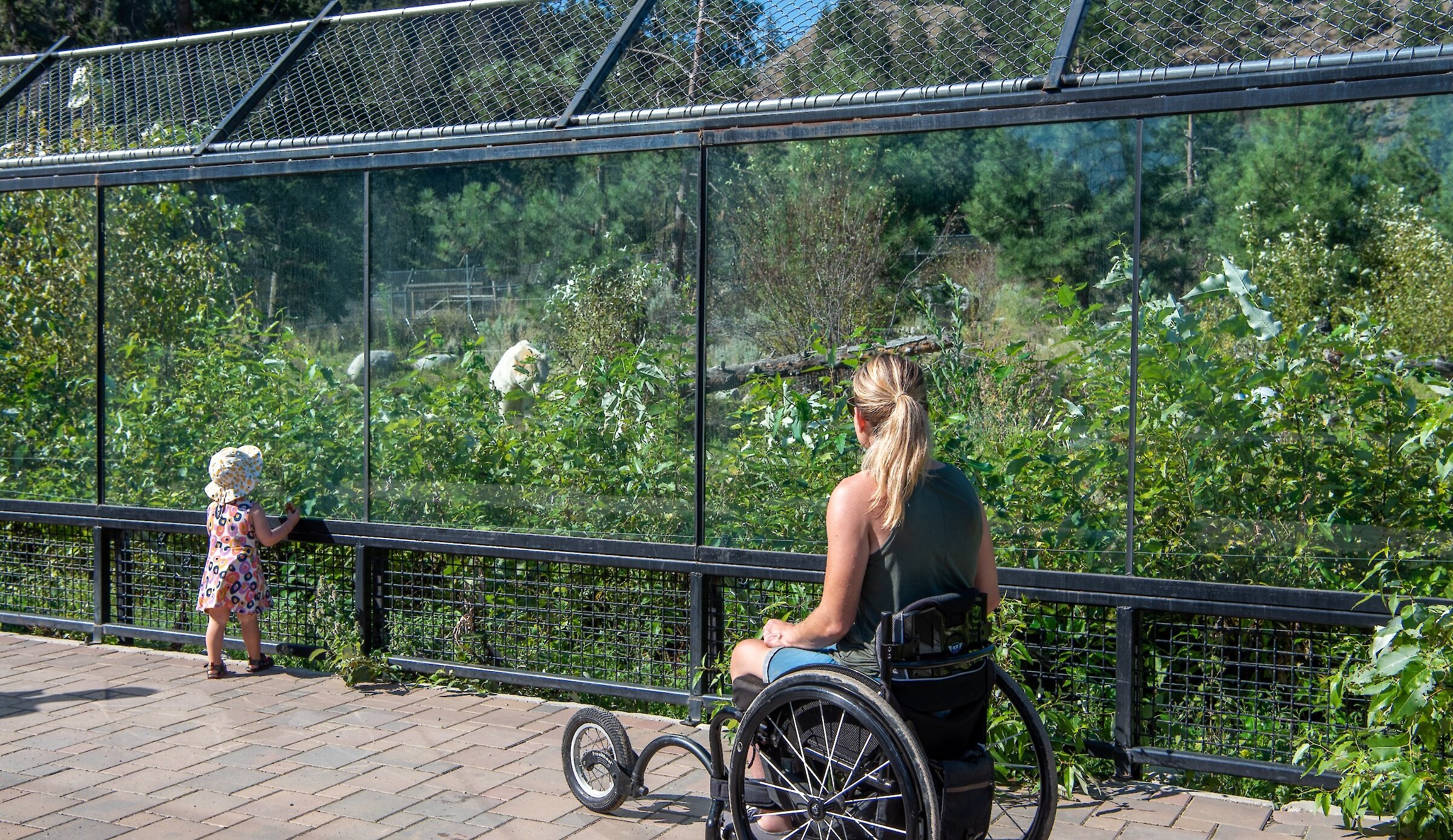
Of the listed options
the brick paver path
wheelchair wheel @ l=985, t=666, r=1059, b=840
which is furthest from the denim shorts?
the brick paver path

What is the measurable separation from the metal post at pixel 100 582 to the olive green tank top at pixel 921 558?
5.07 meters

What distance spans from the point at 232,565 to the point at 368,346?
1.23 meters

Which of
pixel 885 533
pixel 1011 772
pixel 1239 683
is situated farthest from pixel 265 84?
pixel 1239 683

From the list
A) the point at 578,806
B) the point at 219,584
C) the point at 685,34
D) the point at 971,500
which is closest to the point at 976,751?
the point at 971,500

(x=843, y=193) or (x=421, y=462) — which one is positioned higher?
(x=843, y=193)

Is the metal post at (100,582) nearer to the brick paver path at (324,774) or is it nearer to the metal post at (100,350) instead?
the metal post at (100,350)

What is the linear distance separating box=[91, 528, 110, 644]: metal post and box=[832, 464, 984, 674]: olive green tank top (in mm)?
5072

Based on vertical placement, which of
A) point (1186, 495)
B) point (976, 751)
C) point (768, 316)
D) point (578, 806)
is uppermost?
point (768, 316)

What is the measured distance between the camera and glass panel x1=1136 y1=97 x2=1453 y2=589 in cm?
448

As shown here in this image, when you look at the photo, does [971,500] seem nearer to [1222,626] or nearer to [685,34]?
[1222,626]

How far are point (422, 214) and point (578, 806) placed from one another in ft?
9.89

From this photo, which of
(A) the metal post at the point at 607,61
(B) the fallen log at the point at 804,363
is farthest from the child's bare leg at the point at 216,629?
(A) the metal post at the point at 607,61

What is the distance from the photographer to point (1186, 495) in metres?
4.80

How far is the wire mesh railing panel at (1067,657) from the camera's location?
4785mm
